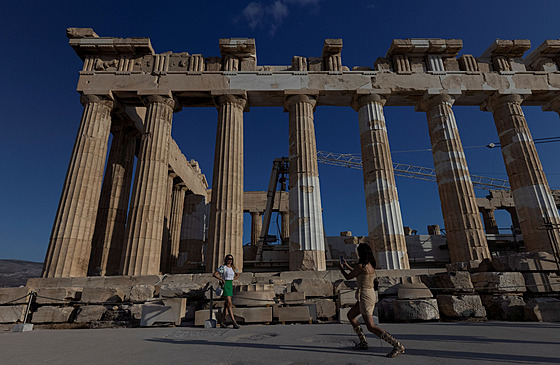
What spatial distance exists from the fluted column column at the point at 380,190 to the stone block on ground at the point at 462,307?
516 cm

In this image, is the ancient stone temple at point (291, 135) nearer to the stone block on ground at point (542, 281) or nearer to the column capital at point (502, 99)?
the column capital at point (502, 99)

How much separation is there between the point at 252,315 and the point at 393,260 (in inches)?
325

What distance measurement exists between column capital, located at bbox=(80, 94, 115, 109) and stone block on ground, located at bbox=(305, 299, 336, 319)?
14.8 meters

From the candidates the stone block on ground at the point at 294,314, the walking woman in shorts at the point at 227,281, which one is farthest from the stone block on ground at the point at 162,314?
the stone block on ground at the point at 294,314

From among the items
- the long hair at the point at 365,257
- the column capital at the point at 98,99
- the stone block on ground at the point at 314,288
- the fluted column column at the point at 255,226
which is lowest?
the stone block on ground at the point at 314,288

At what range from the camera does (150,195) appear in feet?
47.6

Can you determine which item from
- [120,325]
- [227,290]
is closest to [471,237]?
[227,290]

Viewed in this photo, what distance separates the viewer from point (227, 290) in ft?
25.6

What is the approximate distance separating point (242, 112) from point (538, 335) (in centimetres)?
1496

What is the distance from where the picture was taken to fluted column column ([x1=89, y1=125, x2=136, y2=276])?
1691 cm

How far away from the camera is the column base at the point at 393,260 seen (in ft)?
45.6

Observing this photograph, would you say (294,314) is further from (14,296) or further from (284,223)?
(284,223)

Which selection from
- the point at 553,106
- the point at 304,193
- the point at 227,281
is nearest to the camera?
the point at 227,281

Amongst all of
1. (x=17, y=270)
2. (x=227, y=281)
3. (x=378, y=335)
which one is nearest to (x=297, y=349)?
(x=378, y=335)
